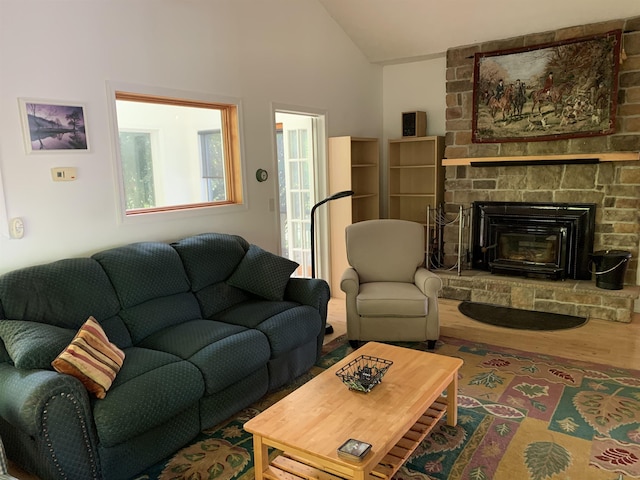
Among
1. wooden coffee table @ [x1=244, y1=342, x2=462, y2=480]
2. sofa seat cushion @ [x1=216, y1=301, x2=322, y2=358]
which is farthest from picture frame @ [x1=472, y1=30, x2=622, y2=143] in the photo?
wooden coffee table @ [x1=244, y1=342, x2=462, y2=480]

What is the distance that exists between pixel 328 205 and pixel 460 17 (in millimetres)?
2288

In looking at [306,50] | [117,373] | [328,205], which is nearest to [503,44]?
[306,50]

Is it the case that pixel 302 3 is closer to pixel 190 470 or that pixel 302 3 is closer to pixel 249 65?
pixel 249 65

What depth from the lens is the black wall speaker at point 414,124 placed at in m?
5.62

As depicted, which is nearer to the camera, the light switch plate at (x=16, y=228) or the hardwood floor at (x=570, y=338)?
the light switch plate at (x=16, y=228)

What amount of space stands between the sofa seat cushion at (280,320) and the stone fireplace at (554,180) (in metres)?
2.27

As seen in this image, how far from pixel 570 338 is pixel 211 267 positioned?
294 cm

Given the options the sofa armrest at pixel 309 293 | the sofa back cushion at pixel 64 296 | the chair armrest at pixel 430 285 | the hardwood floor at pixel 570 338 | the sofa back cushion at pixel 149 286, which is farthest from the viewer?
the chair armrest at pixel 430 285

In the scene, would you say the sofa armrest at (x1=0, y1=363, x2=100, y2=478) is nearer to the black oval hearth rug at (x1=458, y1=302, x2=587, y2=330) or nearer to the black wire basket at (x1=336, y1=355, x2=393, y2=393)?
the black wire basket at (x1=336, y1=355, x2=393, y2=393)

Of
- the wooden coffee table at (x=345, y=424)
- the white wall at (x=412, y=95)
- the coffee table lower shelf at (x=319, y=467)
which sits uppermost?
the white wall at (x=412, y=95)

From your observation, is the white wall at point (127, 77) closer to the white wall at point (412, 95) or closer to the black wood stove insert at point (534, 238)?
the white wall at point (412, 95)

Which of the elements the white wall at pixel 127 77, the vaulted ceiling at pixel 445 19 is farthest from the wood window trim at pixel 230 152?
the vaulted ceiling at pixel 445 19

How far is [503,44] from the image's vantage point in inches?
191

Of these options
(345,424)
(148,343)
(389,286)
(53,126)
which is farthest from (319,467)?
(53,126)
